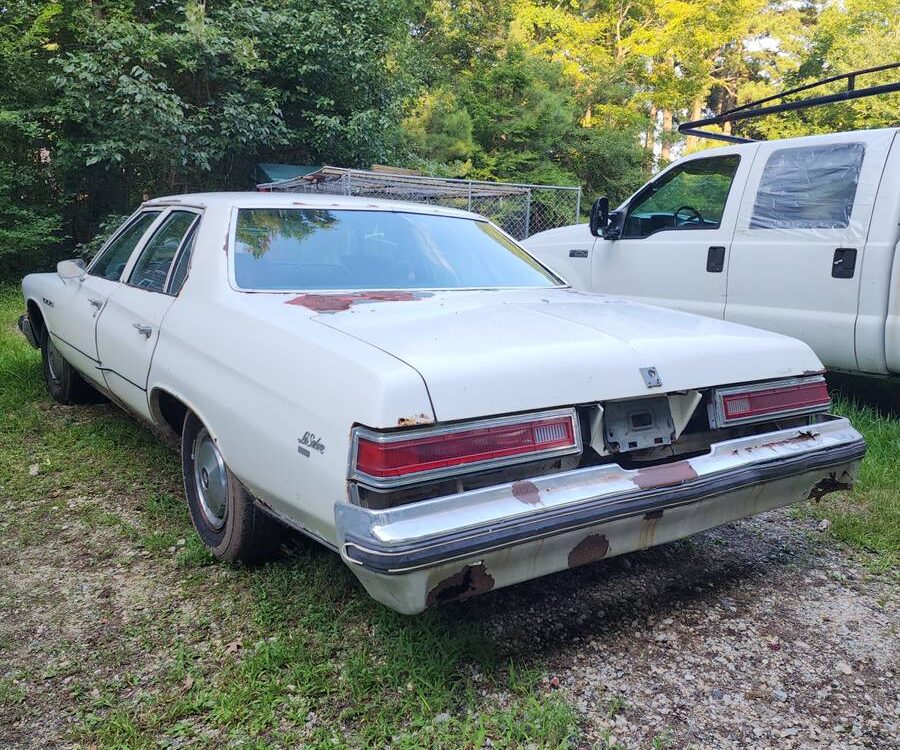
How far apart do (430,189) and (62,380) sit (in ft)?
21.2

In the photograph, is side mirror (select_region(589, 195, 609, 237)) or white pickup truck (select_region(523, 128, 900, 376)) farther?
side mirror (select_region(589, 195, 609, 237))

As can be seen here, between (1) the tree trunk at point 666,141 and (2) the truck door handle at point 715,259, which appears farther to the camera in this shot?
(1) the tree trunk at point 666,141

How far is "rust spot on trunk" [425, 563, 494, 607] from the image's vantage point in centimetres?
202

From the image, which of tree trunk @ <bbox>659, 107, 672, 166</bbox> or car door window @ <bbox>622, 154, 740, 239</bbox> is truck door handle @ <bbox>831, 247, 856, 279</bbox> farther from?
tree trunk @ <bbox>659, 107, 672, 166</bbox>

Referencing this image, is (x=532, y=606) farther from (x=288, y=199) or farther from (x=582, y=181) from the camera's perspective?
(x=582, y=181)

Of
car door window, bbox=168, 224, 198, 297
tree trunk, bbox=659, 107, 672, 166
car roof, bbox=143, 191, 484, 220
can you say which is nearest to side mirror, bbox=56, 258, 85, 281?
car roof, bbox=143, 191, 484, 220

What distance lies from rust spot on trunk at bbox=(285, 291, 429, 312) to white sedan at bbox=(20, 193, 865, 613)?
2 centimetres

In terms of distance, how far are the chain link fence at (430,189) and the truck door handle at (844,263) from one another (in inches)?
177

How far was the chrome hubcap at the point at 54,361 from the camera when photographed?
201 inches

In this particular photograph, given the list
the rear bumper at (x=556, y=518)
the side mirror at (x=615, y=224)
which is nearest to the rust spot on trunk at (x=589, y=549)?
the rear bumper at (x=556, y=518)

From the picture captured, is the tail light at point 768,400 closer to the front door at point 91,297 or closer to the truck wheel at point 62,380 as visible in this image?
the front door at point 91,297

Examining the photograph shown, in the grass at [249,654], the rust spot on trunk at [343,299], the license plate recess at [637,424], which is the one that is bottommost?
the grass at [249,654]

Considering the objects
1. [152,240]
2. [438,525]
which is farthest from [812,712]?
[152,240]

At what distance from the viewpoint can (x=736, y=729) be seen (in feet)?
6.81
